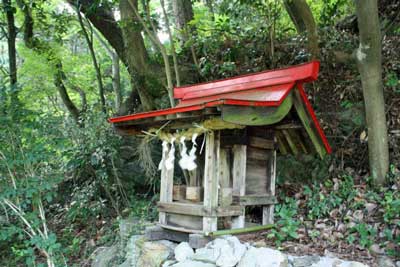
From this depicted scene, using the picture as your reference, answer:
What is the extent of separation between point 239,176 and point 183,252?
3.34 ft

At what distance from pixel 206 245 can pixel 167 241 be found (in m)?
0.87

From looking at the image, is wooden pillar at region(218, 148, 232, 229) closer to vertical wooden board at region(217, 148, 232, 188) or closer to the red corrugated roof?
vertical wooden board at region(217, 148, 232, 188)

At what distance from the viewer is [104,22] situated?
7465mm

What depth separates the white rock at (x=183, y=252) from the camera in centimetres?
346

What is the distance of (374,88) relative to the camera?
4.39m

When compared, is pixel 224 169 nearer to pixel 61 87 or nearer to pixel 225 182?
pixel 225 182

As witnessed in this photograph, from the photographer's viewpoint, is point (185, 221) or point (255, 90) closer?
point (255, 90)

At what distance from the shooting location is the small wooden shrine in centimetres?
327

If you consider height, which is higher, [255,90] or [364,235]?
[255,90]

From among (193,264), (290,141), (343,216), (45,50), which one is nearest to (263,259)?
(193,264)

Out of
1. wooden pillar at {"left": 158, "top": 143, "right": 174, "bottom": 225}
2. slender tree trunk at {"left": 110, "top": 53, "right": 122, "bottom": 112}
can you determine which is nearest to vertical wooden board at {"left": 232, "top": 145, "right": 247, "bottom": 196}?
wooden pillar at {"left": 158, "top": 143, "right": 174, "bottom": 225}

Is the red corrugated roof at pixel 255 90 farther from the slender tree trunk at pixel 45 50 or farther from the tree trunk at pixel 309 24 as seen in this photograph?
the slender tree trunk at pixel 45 50

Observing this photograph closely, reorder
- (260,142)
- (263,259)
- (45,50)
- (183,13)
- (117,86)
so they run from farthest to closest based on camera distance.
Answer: (117,86)
(45,50)
(183,13)
(260,142)
(263,259)

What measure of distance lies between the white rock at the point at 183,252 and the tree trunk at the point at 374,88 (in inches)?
102
